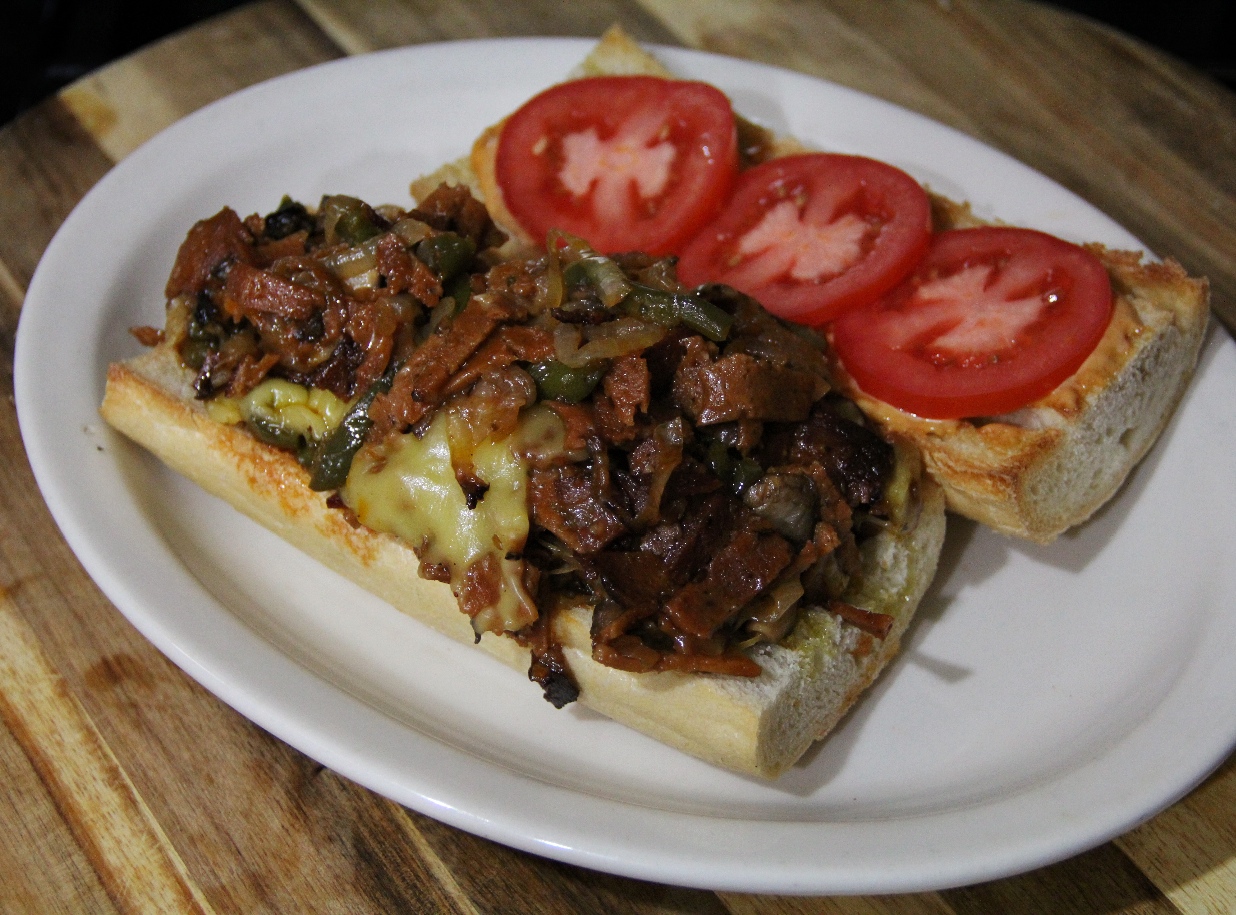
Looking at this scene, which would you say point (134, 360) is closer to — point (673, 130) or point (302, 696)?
point (302, 696)

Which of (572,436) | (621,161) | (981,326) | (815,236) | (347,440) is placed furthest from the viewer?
(621,161)

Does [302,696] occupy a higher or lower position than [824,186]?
lower

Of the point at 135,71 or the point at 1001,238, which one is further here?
the point at 135,71

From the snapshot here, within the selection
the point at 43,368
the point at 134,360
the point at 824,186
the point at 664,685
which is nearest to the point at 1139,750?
the point at 664,685

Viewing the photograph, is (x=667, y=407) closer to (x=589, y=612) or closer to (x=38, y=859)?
(x=589, y=612)

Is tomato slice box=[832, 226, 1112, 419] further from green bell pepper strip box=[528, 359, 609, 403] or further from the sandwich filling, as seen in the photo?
green bell pepper strip box=[528, 359, 609, 403]

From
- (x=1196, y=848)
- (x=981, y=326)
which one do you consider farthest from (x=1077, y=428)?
(x=1196, y=848)
